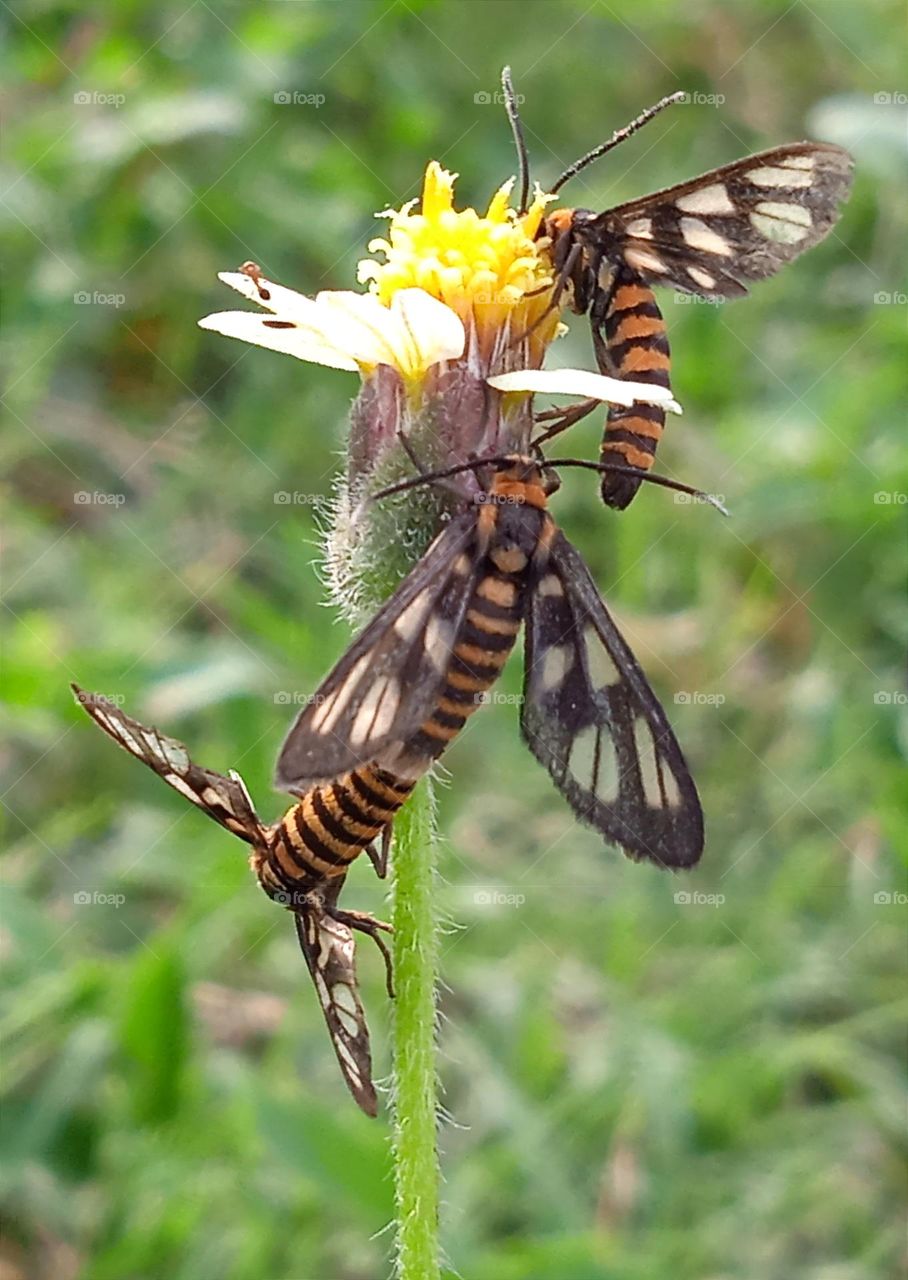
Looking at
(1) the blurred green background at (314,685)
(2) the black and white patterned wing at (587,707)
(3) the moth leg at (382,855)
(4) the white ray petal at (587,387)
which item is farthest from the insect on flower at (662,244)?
(1) the blurred green background at (314,685)

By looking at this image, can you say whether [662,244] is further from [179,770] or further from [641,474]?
[179,770]

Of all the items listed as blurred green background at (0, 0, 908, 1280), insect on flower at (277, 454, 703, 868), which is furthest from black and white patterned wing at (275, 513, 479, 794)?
blurred green background at (0, 0, 908, 1280)

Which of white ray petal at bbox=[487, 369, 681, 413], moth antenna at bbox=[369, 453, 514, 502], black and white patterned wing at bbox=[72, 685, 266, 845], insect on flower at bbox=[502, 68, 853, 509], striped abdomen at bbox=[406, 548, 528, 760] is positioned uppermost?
insect on flower at bbox=[502, 68, 853, 509]

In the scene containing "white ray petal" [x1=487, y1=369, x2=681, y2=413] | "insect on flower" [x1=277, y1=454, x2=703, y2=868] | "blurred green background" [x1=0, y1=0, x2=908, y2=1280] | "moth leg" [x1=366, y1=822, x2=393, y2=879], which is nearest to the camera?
"insect on flower" [x1=277, y1=454, x2=703, y2=868]

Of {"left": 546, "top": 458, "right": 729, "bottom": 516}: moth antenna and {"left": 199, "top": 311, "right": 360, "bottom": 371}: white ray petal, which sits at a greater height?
{"left": 199, "top": 311, "right": 360, "bottom": 371}: white ray petal

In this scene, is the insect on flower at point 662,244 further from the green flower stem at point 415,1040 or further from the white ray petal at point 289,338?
the green flower stem at point 415,1040

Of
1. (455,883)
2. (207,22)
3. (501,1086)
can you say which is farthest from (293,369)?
(501,1086)

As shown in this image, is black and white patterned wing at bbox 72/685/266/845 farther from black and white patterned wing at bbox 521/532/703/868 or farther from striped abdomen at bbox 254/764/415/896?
black and white patterned wing at bbox 521/532/703/868

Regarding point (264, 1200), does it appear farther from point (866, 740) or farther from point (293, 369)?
point (293, 369)
